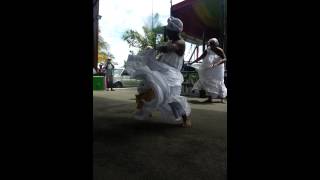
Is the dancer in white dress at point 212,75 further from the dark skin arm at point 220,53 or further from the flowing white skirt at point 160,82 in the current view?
the flowing white skirt at point 160,82

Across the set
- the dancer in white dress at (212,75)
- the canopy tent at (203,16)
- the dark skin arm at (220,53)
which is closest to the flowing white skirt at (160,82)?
the dark skin arm at (220,53)

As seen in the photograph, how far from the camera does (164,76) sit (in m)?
4.08

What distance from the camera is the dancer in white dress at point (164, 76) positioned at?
4.02 meters

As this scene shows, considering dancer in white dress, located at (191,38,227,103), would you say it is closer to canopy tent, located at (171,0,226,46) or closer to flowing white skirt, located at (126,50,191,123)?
flowing white skirt, located at (126,50,191,123)

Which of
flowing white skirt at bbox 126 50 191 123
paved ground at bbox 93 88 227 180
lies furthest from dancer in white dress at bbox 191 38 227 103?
flowing white skirt at bbox 126 50 191 123

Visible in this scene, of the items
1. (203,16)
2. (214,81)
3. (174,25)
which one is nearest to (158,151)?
(174,25)

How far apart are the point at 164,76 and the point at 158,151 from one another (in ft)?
4.95
